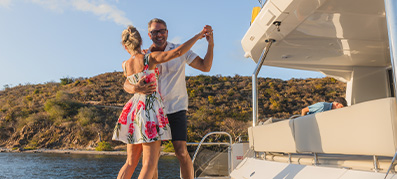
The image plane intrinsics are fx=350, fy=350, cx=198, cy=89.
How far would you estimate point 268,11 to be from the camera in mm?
3486

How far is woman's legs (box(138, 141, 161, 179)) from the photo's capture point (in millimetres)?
2311

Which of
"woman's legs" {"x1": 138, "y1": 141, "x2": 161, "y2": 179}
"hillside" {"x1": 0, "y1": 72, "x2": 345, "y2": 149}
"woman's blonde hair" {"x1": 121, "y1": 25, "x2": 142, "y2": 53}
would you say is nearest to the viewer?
"woman's legs" {"x1": 138, "y1": 141, "x2": 161, "y2": 179}

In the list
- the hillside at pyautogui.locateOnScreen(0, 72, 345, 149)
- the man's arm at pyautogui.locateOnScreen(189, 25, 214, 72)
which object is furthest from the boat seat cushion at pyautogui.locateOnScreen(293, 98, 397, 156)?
the hillside at pyautogui.locateOnScreen(0, 72, 345, 149)

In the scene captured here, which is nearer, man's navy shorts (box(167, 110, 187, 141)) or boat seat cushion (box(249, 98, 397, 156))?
boat seat cushion (box(249, 98, 397, 156))

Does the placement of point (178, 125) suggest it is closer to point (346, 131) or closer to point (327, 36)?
point (346, 131)

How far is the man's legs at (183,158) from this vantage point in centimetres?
257

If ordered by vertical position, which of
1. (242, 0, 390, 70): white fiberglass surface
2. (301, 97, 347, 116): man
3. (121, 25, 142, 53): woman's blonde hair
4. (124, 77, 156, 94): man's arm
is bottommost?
(301, 97, 347, 116): man

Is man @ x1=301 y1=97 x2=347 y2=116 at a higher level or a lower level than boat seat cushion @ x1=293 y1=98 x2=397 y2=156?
higher

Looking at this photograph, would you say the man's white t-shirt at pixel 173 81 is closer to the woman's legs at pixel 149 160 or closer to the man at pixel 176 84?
the man at pixel 176 84

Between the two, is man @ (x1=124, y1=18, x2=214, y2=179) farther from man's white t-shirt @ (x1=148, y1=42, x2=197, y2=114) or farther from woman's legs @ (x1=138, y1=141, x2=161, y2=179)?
woman's legs @ (x1=138, y1=141, x2=161, y2=179)

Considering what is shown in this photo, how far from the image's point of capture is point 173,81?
9.04 ft

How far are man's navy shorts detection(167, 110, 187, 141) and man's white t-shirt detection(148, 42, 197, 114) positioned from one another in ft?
0.22

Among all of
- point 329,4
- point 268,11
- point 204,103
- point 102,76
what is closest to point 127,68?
point 268,11

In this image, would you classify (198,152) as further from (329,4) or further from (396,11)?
(396,11)
